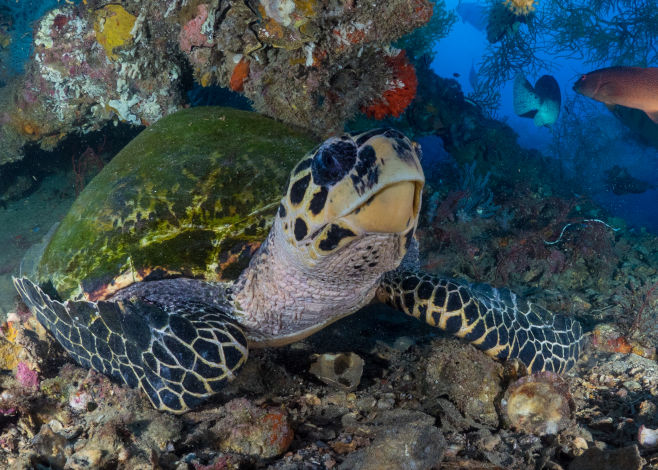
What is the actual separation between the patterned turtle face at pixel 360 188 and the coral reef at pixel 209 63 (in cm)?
180

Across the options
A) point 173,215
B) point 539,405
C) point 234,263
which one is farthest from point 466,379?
point 173,215

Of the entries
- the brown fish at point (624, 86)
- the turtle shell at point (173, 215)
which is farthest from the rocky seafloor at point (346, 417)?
the brown fish at point (624, 86)

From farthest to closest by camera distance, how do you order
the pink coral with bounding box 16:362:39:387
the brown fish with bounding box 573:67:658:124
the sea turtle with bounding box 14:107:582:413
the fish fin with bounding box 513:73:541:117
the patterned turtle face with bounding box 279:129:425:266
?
the fish fin with bounding box 513:73:541:117, the brown fish with bounding box 573:67:658:124, the pink coral with bounding box 16:362:39:387, the sea turtle with bounding box 14:107:582:413, the patterned turtle face with bounding box 279:129:425:266

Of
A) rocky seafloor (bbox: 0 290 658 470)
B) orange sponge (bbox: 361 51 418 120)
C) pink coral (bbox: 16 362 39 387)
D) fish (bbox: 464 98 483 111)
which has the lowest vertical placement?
pink coral (bbox: 16 362 39 387)

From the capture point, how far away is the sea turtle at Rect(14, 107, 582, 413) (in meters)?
1.57

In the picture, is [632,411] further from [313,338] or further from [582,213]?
[582,213]

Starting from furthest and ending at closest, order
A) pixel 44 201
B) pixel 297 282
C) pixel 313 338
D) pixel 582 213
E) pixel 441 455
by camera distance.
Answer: pixel 582 213 < pixel 44 201 < pixel 313 338 < pixel 297 282 < pixel 441 455

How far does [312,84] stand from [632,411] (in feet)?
10.5

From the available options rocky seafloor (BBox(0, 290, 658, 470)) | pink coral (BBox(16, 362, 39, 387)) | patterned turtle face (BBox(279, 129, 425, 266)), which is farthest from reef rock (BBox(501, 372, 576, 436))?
pink coral (BBox(16, 362, 39, 387))

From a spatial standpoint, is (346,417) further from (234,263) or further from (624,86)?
(624,86)

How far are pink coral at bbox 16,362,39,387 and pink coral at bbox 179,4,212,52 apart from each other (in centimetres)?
302

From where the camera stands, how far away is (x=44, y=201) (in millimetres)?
7027

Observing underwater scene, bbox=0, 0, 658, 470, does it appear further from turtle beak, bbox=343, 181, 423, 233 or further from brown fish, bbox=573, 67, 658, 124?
brown fish, bbox=573, 67, 658, 124

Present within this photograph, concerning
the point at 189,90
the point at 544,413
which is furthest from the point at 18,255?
the point at 544,413
